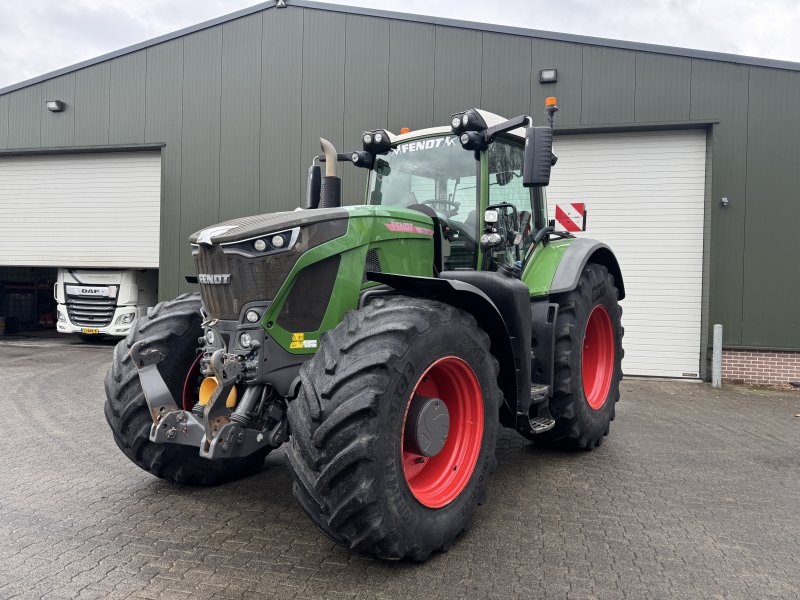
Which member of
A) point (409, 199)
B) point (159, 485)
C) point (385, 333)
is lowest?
point (159, 485)

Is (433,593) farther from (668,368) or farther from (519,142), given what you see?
(668,368)

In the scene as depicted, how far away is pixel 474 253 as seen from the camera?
418 cm

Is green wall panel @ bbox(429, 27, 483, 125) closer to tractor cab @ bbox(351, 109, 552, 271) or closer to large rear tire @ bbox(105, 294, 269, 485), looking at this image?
tractor cab @ bbox(351, 109, 552, 271)

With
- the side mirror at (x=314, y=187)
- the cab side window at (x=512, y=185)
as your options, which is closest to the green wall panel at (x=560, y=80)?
the cab side window at (x=512, y=185)

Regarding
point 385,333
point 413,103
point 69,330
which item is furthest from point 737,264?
point 69,330

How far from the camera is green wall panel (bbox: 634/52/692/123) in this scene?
9.20 metres

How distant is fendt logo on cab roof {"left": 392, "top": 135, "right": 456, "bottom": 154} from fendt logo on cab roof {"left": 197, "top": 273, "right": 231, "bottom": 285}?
6.35 feet

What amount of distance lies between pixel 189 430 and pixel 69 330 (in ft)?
36.0

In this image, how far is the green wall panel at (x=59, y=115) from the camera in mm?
12383

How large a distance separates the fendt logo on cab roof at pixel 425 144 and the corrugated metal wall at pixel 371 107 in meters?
5.88

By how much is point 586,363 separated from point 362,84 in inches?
280

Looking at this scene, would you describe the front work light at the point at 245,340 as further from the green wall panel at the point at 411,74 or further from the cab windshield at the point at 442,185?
the green wall panel at the point at 411,74

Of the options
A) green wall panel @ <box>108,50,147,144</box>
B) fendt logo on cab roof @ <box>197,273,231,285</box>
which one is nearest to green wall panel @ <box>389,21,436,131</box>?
green wall panel @ <box>108,50,147,144</box>

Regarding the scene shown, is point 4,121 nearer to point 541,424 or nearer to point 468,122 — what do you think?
point 468,122
